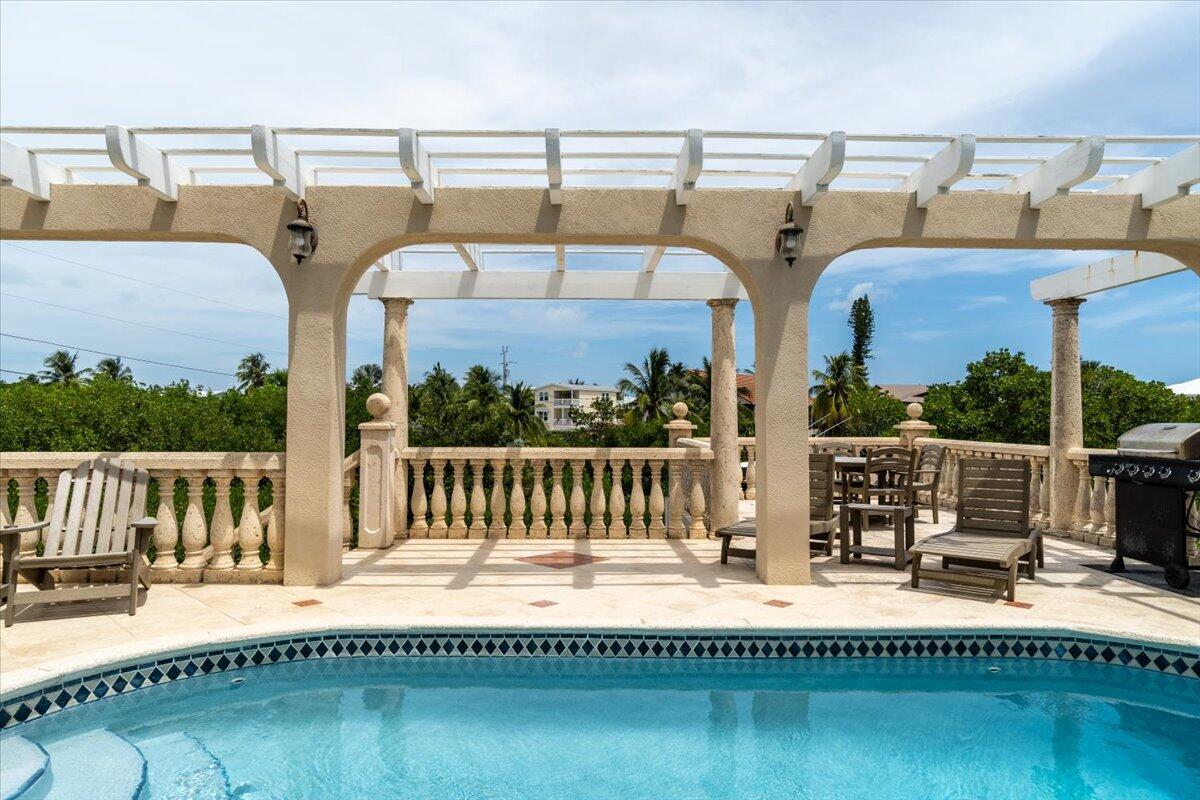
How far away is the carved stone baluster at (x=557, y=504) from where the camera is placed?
7.96 meters

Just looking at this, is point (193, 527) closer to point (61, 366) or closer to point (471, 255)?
point (471, 255)

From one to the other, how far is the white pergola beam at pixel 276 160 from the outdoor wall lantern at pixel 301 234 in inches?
6.1

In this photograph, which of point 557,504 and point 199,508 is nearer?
point 199,508

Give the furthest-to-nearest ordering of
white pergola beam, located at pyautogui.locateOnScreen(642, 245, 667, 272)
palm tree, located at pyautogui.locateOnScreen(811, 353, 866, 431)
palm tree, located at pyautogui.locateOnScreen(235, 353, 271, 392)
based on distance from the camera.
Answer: palm tree, located at pyautogui.locateOnScreen(235, 353, 271, 392), palm tree, located at pyautogui.locateOnScreen(811, 353, 866, 431), white pergola beam, located at pyautogui.locateOnScreen(642, 245, 667, 272)

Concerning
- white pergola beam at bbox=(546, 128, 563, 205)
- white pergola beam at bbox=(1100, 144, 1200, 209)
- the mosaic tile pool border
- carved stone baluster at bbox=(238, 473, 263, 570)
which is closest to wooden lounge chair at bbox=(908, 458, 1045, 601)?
the mosaic tile pool border

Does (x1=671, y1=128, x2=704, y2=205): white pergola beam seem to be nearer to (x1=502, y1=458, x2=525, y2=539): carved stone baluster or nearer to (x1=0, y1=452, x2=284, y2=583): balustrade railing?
(x1=502, y1=458, x2=525, y2=539): carved stone baluster

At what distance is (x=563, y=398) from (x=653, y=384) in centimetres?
3535

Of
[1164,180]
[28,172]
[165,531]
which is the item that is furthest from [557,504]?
[1164,180]

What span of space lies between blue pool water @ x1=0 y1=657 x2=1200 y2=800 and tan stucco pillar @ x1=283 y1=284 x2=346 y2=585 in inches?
58.6

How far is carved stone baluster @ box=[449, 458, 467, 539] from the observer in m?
7.98

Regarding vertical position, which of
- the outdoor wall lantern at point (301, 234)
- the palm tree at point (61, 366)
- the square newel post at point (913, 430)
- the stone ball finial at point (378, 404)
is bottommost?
the square newel post at point (913, 430)

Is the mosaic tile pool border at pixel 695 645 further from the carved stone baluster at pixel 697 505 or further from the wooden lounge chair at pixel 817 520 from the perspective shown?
the carved stone baluster at pixel 697 505

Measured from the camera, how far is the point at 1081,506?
823 centimetres

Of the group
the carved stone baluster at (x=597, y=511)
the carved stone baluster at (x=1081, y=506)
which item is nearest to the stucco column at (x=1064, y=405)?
the carved stone baluster at (x=1081, y=506)
